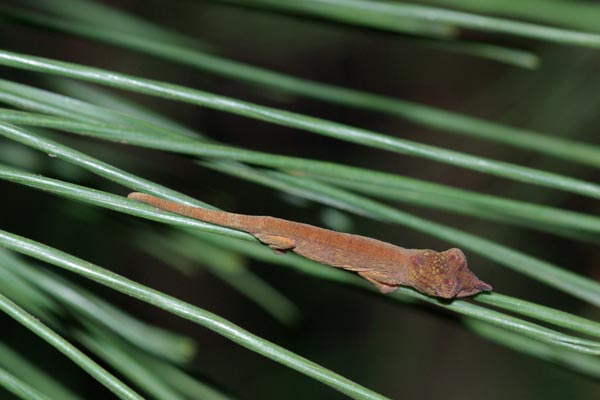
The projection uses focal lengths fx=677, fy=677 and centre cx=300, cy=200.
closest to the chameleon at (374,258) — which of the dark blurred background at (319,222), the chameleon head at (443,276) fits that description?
the chameleon head at (443,276)

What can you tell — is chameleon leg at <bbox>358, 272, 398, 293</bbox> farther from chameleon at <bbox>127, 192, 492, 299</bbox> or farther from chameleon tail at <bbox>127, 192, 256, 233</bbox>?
→ chameleon tail at <bbox>127, 192, 256, 233</bbox>

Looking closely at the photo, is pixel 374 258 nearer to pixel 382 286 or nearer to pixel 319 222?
pixel 382 286

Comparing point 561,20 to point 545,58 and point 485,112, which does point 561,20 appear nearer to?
point 545,58

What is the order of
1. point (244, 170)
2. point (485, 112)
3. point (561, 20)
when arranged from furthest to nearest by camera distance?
point (485, 112), point (561, 20), point (244, 170)

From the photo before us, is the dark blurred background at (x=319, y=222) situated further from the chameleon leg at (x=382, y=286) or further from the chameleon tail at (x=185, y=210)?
the chameleon tail at (x=185, y=210)

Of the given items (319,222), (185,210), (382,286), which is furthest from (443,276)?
(319,222)

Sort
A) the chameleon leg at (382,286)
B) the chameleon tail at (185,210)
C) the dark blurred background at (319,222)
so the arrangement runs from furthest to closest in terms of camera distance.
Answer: the dark blurred background at (319,222)
the chameleon leg at (382,286)
the chameleon tail at (185,210)

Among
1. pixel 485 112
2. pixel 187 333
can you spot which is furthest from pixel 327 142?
pixel 187 333

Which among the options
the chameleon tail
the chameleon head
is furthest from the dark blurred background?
the chameleon tail
